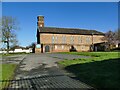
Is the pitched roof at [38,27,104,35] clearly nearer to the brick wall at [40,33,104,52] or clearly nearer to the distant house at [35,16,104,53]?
the distant house at [35,16,104,53]

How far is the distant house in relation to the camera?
75812mm

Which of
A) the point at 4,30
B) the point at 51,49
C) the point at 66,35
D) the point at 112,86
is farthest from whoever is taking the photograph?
the point at 66,35

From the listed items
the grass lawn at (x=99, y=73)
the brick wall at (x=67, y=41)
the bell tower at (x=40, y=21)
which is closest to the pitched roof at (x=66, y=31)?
the brick wall at (x=67, y=41)

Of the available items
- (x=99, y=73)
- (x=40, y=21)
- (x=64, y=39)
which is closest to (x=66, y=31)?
(x=64, y=39)

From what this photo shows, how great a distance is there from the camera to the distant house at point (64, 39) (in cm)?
7581

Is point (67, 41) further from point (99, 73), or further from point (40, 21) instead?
point (99, 73)

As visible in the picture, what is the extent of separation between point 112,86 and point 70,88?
5.94ft

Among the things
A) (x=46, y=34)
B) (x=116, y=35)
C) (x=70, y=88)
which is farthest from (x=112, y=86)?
(x=116, y=35)

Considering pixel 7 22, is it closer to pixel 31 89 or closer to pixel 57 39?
pixel 57 39

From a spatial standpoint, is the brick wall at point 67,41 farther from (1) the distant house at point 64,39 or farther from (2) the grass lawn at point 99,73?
(2) the grass lawn at point 99,73

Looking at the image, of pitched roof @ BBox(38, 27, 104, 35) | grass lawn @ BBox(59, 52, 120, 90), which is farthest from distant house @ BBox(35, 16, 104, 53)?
grass lawn @ BBox(59, 52, 120, 90)

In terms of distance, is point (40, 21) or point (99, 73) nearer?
point (99, 73)

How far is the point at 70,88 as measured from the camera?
31.3 feet

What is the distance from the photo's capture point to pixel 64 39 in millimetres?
80688
